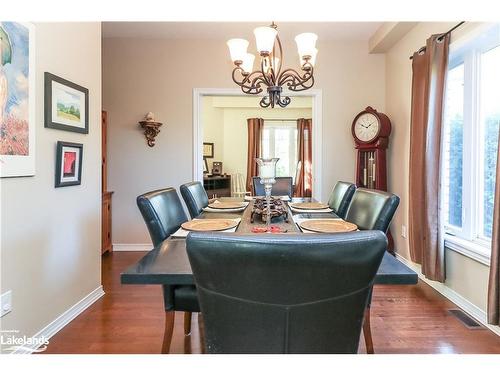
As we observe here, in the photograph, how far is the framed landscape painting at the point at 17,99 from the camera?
1658 mm

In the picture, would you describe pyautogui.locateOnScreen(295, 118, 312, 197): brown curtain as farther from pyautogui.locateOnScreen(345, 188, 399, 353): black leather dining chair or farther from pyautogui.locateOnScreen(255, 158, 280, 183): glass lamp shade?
pyautogui.locateOnScreen(255, 158, 280, 183): glass lamp shade

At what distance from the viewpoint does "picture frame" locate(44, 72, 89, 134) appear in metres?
2.04

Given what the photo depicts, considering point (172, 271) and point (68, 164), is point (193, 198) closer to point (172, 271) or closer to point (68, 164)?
point (68, 164)

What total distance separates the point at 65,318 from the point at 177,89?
2.79 metres

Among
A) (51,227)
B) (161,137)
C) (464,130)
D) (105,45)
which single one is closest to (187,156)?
(161,137)

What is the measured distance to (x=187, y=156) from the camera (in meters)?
4.04

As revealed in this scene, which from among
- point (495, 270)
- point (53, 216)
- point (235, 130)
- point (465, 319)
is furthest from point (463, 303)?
point (235, 130)

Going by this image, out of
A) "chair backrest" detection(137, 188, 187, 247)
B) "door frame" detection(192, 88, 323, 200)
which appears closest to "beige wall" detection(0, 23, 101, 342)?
"chair backrest" detection(137, 188, 187, 247)

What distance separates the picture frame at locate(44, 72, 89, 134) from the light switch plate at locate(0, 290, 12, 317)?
3.27 feet

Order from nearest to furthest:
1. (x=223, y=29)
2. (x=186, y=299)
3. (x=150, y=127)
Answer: (x=186, y=299) → (x=223, y=29) → (x=150, y=127)

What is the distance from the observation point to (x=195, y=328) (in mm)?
2148

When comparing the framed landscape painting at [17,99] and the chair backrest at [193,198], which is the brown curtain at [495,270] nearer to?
the chair backrest at [193,198]
